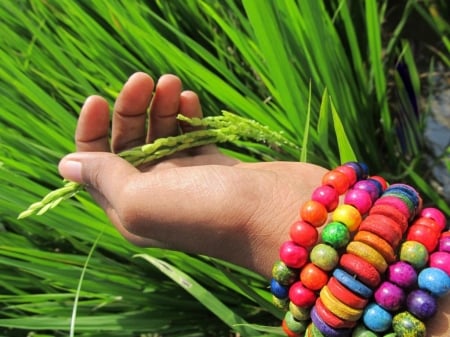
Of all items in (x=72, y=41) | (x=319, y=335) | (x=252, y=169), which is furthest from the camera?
(x=72, y=41)

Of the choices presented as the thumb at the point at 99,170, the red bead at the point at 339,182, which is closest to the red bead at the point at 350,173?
the red bead at the point at 339,182

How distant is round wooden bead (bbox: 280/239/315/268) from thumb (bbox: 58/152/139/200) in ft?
0.58

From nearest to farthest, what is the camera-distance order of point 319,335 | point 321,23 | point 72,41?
point 319,335
point 321,23
point 72,41

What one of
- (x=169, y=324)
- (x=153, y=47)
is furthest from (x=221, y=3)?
(x=169, y=324)

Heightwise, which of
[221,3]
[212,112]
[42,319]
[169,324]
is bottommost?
[169,324]

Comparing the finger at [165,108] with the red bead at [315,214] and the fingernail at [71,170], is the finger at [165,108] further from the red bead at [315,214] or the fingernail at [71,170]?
the red bead at [315,214]

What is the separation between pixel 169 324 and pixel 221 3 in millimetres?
491

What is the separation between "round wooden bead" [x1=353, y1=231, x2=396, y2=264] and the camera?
1.62 feet

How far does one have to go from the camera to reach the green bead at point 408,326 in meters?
0.48

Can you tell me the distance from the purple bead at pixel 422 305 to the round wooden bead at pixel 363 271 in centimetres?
3

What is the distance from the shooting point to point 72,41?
0.89 meters

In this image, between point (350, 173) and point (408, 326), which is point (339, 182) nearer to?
point (350, 173)

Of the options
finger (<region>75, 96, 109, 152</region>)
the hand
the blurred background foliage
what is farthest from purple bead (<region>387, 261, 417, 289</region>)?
finger (<region>75, 96, 109, 152</region>)

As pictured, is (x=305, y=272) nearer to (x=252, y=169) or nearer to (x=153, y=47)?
(x=252, y=169)
